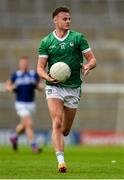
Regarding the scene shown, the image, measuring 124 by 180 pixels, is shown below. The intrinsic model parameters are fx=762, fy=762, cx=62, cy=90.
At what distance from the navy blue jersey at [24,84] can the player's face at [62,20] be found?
9.11 metres

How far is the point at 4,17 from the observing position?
31.5 m

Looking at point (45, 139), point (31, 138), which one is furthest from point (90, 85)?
point (31, 138)

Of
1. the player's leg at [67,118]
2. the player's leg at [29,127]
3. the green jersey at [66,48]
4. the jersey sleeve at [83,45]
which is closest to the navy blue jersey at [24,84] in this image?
the player's leg at [29,127]

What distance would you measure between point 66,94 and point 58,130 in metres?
0.68

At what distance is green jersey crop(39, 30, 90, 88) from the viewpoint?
12133 millimetres

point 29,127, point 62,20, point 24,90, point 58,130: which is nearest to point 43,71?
point 62,20

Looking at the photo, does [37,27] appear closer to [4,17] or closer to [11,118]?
[4,17]

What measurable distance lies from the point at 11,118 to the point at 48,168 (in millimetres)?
15199

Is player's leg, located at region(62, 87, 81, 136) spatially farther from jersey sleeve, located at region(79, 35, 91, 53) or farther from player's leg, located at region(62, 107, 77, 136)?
jersey sleeve, located at region(79, 35, 91, 53)

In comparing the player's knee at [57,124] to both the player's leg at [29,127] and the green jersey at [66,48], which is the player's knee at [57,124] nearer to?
the green jersey at [66,48]

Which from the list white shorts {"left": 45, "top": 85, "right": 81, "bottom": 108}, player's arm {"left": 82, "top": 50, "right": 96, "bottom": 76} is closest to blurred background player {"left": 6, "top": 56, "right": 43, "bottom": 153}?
white shorts {"left": 45, "top": 85, "right": 81, "bottom": 108}

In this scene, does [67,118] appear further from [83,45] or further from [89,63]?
[83,45]

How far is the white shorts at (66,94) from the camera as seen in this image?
12.1 m

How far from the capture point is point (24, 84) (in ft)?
70.3
